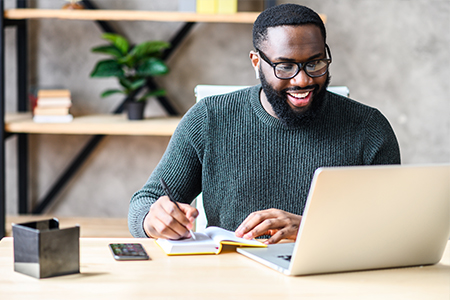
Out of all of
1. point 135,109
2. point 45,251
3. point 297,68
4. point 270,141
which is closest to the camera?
point 45,251

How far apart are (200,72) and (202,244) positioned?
1703mm

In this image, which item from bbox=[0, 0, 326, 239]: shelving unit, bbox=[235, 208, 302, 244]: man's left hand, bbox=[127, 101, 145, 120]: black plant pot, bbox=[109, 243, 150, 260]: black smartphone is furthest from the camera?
bbox=[127, 101, 145, 120]: black plant pot

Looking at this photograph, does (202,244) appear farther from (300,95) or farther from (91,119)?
(91,119)

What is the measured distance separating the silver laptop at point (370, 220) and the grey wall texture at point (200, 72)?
5.80 feet

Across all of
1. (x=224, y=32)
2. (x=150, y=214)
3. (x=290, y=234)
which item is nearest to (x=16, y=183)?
(x=224, y=32)

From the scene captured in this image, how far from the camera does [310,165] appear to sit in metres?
1.33

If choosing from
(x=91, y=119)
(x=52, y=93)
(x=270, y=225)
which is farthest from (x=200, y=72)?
(x=270, y=225)

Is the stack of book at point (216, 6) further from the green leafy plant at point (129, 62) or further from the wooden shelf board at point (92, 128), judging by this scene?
the wooden shelf board at point (92, 128)

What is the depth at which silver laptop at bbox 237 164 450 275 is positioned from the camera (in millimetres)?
794

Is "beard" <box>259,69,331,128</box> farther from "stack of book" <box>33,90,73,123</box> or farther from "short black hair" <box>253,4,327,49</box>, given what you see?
"stack of book" <box>33,90,73,123</box>

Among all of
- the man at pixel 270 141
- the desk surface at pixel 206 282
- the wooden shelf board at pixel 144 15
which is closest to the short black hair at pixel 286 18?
the man at pixel 270 141

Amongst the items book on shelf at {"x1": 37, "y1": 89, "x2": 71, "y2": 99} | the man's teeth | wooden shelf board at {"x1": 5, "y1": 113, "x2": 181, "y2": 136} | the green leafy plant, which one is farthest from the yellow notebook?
book on shelf at {"x1": 37, "y1": 89, "x2": 71, "y2": 99}

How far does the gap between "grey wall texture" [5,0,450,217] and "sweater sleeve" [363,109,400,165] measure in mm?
1276

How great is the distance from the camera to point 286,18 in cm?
127
